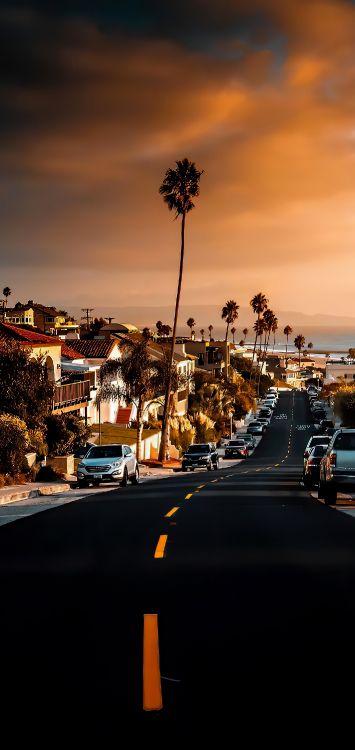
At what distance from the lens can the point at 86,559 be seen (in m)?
13.2

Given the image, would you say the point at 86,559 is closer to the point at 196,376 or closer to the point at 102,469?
the point at 102,469

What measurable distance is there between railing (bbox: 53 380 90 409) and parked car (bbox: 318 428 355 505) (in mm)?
29924

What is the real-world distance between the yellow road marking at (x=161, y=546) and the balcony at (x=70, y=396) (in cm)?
3605

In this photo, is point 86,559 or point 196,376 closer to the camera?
point 86,559

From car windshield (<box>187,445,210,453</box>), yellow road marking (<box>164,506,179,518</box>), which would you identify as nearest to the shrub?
yellow road marking (<box>164,506,179,518</box>)

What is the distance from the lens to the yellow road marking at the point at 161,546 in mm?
13555

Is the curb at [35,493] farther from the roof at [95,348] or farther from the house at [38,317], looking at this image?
the house at [38,317]

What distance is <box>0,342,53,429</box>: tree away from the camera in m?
41.3

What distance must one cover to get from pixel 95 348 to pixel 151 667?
76490 mm

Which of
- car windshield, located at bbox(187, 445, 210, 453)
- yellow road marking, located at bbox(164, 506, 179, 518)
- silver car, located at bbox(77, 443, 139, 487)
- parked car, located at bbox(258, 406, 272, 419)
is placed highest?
yellow road marking, located at bbox(164, 506, 179, 518)

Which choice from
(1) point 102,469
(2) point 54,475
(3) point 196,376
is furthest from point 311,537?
(3) point 196,376

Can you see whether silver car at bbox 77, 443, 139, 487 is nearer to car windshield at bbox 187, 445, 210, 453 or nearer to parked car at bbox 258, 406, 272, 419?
car windshield at bbox 187, 445, 210, 453

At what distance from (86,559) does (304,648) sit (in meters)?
5.71

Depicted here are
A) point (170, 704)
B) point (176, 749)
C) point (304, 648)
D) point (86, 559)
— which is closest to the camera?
point (176, 749)
